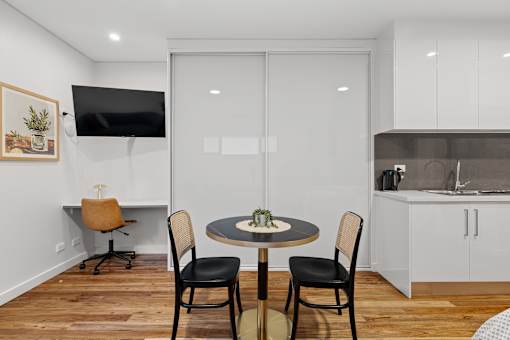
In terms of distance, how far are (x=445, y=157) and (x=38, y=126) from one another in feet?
14.6

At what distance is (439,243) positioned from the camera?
2621mm

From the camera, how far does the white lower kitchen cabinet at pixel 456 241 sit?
2.61 metres

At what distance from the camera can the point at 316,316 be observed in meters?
2.32

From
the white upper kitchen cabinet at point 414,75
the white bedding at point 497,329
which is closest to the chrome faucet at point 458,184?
the white upper kitchen cabinet at point 414,75

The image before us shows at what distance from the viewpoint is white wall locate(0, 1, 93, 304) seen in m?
2.55

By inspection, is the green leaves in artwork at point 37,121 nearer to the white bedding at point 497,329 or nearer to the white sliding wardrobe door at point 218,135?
the white sliding wardrobe door at point 218,135

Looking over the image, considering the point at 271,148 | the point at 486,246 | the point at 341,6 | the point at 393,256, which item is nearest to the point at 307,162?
the point at 271,148

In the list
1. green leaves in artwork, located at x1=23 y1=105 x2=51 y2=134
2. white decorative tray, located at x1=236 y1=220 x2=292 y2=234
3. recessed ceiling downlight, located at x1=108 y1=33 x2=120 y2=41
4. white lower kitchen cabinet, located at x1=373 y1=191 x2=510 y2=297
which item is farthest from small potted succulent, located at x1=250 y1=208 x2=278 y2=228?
→ recessed ceiling downlight, located at x1=108 y1=33 x2=120 y2=41

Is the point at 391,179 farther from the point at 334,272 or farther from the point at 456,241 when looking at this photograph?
the point at 334,272

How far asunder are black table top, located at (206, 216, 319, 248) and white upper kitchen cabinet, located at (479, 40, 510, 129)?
7.79 feet

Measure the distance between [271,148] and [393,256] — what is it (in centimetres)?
171

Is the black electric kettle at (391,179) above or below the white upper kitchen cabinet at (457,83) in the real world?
below

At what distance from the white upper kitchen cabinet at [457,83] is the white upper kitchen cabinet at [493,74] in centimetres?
7

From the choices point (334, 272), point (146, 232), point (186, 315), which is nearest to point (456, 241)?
point (334, 272)
